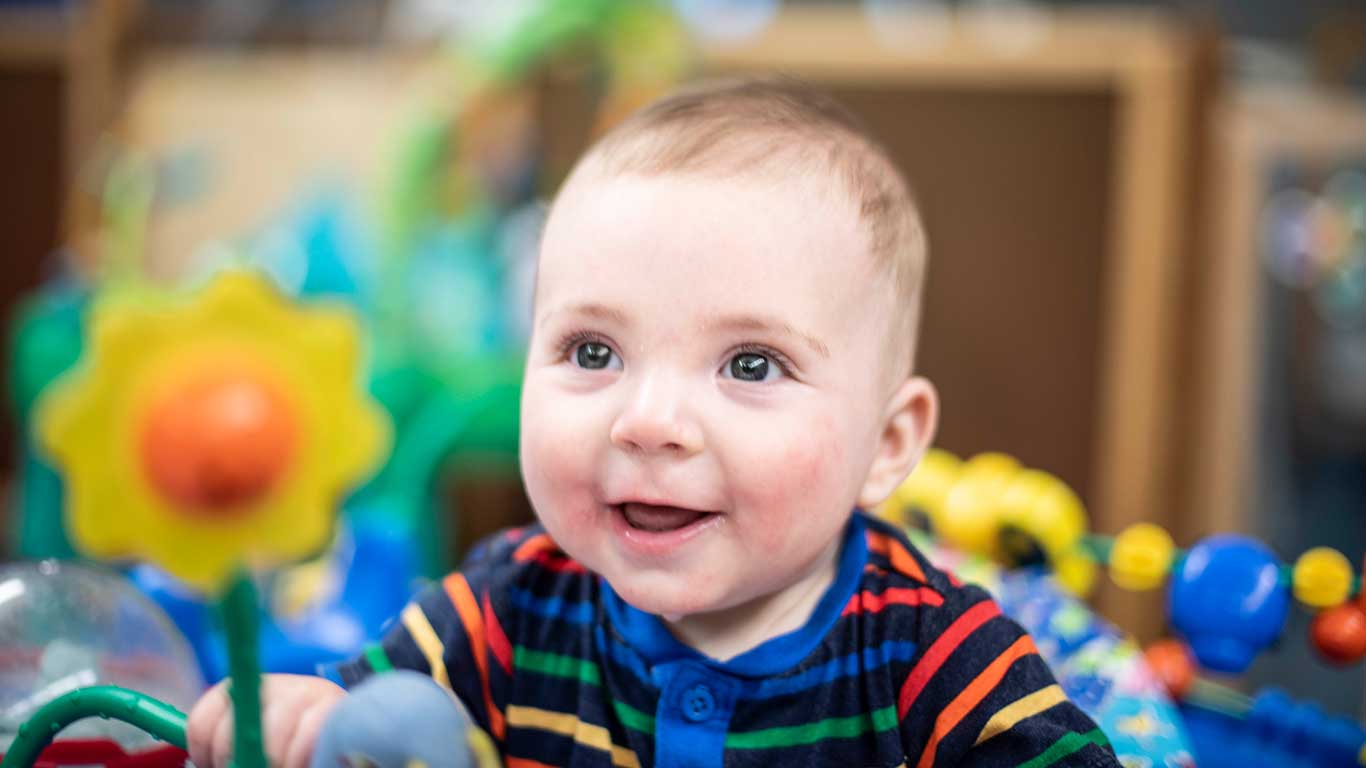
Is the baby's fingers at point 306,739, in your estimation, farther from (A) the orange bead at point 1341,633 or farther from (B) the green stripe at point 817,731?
(A) the orange bead at point 1341,633

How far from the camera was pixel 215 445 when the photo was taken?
35 cm

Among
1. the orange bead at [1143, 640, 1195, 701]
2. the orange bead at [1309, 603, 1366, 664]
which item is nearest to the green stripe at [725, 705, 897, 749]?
the orange bead at [1309, 603, 1366, 664]

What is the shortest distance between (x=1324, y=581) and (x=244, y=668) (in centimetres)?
63

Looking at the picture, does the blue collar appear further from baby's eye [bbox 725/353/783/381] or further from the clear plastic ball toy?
the clear plastic ball toy

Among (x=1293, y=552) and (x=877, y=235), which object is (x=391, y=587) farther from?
(x=1293, y=552)

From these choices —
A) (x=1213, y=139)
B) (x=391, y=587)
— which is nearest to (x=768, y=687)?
(x=391, y=587)

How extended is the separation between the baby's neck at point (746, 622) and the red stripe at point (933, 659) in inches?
2.3

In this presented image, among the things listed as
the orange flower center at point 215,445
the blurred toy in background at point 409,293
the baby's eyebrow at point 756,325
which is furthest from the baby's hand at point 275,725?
the blurred toy in background at point 409,293

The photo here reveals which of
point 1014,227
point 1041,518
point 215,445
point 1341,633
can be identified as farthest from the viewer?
point 1014,227

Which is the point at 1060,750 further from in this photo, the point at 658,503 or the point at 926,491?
the point at 926,491

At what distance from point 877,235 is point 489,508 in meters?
1.69

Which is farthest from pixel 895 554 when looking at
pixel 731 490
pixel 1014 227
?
pixel 1014 227

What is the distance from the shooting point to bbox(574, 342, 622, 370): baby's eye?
0.55 metres

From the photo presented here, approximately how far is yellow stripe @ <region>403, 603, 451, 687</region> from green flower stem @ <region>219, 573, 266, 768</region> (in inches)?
8.5
